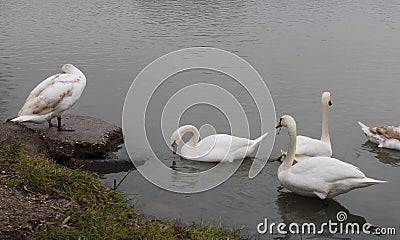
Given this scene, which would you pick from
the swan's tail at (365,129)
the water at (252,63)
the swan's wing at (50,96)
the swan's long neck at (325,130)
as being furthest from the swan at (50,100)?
the swan's tail at (365,129)

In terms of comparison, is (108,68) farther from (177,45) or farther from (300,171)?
(300,171)

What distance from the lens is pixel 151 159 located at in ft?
28.2

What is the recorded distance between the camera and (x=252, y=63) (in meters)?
14.6

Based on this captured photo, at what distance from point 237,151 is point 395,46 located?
1014cm

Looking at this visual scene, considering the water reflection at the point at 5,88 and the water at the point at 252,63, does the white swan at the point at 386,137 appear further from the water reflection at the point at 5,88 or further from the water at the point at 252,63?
the water reflection at the point at 5,88

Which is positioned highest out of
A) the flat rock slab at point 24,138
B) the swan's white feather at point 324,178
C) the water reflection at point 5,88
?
the swan's white feather at point 324,178

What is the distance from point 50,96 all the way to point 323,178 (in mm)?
3963

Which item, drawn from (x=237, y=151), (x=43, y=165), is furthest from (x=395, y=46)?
(x=43, y=165)

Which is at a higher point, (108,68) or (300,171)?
(300,171)

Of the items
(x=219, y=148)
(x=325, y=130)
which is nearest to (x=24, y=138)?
(x=219, y=148)

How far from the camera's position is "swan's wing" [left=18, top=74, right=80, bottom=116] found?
8.11 metres

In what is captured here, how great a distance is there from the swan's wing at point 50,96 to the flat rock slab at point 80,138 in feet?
1.19

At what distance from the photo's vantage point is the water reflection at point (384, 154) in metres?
8.91

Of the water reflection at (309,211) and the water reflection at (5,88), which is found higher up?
the water reflection at (309,211)
